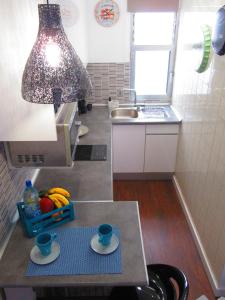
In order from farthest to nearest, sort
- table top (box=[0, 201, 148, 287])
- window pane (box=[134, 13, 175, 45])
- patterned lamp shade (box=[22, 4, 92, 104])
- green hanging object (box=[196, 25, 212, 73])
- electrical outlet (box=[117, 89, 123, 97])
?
electrical outlet (box=[117, 89, 123, 97]), window pane (box=[134, 13, 175, 45]), green hanging object (box=[196, 25, 212, 73]), table top (box=[0, 201, 148, 287]), patterned lamp shade (box=[22, 4, 92, 104])

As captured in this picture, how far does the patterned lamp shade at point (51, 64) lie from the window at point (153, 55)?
269 centimetres

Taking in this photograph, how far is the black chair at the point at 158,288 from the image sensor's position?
54.4 inches

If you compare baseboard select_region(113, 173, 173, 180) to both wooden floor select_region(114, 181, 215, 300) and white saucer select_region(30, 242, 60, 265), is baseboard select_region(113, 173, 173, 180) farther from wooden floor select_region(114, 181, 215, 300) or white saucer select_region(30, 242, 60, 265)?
white saucer select_region(30, 242, 60, 265)

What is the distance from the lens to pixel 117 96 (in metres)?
3.65

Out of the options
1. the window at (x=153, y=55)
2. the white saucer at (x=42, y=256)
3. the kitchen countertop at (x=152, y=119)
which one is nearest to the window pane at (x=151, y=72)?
the window at (x=153, y=55)

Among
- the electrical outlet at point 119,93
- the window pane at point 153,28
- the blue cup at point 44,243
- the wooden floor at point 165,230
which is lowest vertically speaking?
the wooden floor at point 165,230

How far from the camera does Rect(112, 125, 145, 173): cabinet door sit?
3.22 m

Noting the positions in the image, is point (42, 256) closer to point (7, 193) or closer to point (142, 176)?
point (7, 193)

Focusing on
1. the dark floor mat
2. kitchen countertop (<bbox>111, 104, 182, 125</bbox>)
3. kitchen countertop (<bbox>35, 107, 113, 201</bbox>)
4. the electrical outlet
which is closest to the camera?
kitchen countertop (<bbox>35, 107, 113, 201</bbox>)

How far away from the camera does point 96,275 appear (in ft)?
4.00

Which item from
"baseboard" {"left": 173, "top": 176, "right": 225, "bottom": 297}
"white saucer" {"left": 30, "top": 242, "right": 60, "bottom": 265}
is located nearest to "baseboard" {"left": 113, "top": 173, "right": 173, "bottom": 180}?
"baseboard" {"left": 173, "top": 176, "right": 225, "bottom": 297}

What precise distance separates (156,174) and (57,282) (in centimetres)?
252

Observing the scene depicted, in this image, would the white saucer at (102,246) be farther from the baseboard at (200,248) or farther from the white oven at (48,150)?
the baseboard at (200,248)

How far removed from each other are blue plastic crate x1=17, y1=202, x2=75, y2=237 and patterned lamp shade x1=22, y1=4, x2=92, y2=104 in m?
0.74
